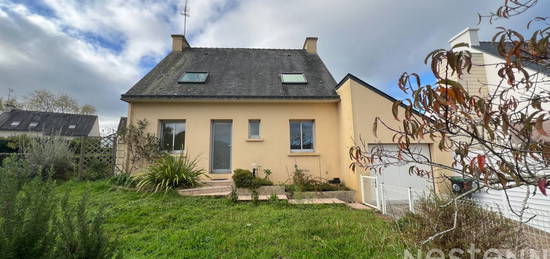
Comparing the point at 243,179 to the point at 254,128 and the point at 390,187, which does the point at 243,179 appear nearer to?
the point at 254,128

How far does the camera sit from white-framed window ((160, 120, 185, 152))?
27.4 feet

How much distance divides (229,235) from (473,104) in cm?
383

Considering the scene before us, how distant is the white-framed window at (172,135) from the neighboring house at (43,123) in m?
23.1

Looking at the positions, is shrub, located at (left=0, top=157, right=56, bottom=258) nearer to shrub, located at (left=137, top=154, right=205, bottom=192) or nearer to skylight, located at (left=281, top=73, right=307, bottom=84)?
shrub, located at (left=137, top=154, right=205, bottom=192)

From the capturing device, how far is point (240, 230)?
3.98 meters

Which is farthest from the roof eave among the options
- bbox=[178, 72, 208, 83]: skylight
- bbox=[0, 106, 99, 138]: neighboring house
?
bbox=[0, 106, 99, 138]: neighboring house

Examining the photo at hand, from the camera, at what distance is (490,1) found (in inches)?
96.3

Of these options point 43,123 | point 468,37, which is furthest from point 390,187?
point 43,123

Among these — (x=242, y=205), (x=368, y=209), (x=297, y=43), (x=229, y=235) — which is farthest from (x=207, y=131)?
(x=297, y=43)

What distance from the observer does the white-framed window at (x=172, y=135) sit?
27.4 feet

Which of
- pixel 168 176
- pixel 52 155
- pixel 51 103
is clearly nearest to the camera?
pixel 168 176

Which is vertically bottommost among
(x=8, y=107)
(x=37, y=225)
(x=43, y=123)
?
(x=37, y=225)

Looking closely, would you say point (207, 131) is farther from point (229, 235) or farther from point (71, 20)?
point (71, 20)

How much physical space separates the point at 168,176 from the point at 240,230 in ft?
13.3
